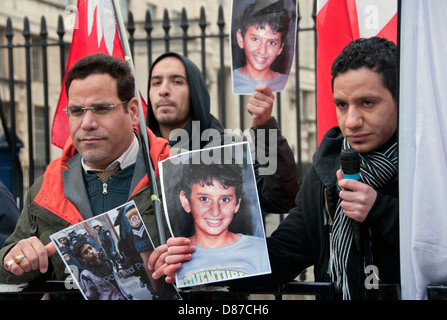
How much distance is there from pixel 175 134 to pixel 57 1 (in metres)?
18.1

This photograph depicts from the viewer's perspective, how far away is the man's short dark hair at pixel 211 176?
2.50 metres

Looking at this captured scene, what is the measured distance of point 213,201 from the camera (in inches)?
98.8

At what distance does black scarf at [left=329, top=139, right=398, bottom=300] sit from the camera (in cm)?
237

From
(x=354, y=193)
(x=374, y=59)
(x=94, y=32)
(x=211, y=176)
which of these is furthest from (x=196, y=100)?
(x=354, y=193)

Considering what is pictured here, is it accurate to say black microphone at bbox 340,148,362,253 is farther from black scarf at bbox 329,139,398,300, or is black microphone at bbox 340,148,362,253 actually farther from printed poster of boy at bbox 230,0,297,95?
printed poster of boy at bbox 230,0,297,95

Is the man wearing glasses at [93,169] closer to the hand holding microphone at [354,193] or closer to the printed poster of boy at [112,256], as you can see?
the printed poster of boy at [112,256]

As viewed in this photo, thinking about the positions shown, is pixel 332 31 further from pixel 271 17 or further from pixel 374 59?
pixel 374 59

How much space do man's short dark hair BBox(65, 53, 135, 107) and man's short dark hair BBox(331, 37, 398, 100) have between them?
0.90m

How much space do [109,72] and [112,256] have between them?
81cm

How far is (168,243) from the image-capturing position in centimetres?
247

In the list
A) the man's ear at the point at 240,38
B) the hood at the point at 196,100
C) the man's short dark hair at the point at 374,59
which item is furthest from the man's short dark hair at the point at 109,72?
the hood at the point at 196,100

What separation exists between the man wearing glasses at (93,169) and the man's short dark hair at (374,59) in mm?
844

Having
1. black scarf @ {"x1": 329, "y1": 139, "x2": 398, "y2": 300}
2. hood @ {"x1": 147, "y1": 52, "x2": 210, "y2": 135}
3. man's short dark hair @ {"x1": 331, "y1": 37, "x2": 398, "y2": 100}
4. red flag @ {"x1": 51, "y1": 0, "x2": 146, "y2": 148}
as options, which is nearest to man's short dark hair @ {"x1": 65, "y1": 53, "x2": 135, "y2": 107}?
red flag @ {"x1": 51, "y1": 0, "x2": 146, "y2": 148}

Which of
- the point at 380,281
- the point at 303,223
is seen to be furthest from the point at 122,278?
the point at 380,281
